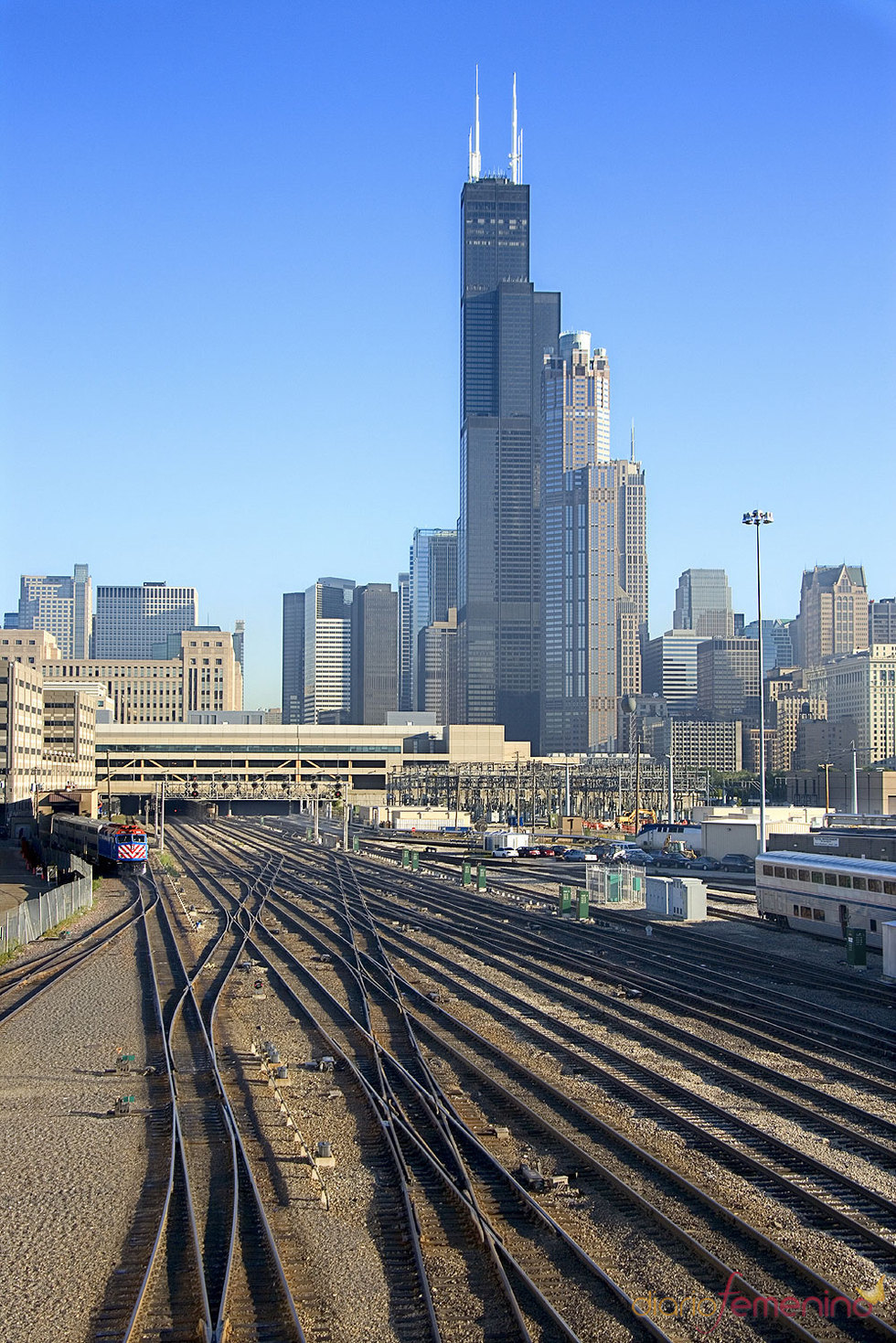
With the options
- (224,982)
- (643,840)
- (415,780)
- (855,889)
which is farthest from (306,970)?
(415,780)

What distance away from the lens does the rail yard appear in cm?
1105

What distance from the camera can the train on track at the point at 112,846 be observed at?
5871 cm

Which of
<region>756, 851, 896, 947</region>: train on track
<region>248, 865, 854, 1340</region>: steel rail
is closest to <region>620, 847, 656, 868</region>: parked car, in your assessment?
<region>756, 851, 896, 947</region>: train on track

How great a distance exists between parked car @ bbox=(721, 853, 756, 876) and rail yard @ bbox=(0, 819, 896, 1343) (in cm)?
3300

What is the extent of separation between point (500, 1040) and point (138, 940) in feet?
56.8

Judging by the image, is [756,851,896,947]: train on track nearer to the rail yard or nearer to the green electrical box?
the green electrical box

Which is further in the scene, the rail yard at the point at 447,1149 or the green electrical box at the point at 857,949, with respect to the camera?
the green electrical box at the point at 857,949

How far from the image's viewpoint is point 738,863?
64750 millimetres

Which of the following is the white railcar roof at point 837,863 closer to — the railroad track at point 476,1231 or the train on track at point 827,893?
the train on track at point 827,893

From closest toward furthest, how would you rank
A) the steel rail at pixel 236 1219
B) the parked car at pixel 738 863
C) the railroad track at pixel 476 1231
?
the steel rail at pixel 236 1219
the railroad track at pixel 476 1231
the parked car at pixel 738 863

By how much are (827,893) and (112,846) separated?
116 ft

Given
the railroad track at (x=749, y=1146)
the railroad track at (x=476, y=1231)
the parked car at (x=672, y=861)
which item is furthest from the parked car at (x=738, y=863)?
the railroad track at (x=476, y=1231)

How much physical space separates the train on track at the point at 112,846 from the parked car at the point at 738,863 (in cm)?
2944

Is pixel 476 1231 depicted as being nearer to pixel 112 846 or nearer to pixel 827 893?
pixel 827 893
